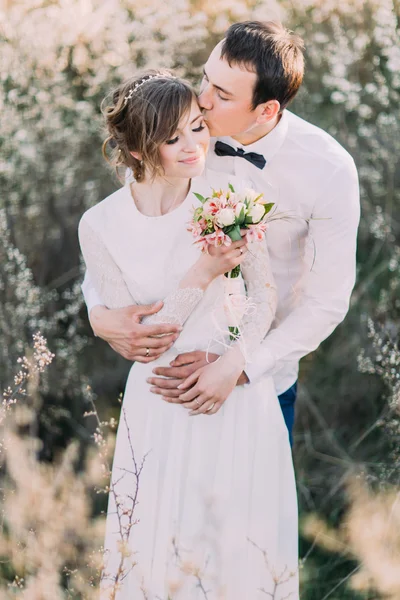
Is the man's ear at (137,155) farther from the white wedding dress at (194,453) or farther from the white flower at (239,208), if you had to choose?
the white flower at (239,208)

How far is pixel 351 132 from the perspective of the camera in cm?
447

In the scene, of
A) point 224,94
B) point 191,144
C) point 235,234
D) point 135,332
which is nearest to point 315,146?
point 224,94

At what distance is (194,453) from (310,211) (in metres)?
0.91

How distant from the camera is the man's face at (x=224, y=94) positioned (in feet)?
8.00

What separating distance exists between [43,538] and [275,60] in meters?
1.60

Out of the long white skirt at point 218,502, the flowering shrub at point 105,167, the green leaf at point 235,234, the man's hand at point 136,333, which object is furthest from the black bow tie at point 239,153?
the flowering shrub at point 105,167

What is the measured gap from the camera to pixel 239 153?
101 inches

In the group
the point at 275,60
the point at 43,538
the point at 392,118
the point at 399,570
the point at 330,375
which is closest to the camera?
the point at 399,570

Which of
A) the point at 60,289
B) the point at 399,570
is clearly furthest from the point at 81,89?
the point at 399,570

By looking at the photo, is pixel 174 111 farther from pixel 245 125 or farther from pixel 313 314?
pixel 313 314

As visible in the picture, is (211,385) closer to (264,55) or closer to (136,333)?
(136,333)

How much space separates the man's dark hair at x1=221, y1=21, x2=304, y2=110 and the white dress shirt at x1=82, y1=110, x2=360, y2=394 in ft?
0.59

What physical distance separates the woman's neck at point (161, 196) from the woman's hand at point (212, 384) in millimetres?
508

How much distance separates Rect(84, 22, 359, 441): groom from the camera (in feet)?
8.01
